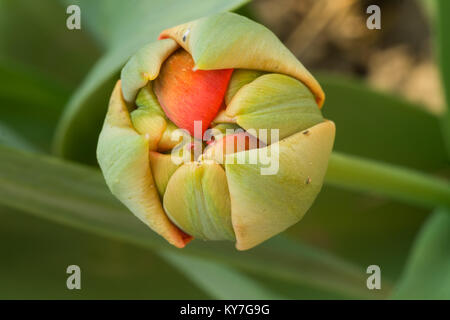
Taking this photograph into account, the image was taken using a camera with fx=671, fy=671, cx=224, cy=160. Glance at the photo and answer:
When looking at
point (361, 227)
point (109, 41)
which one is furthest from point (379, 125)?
point (109, 41)

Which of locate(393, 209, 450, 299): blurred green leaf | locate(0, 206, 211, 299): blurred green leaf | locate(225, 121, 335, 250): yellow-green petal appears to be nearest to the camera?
locate(225, 121, 335, 250): yellow-green petal

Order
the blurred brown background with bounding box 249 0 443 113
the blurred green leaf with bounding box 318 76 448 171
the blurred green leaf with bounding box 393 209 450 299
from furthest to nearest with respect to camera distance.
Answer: the blurred brown background with bounding box 249 0 443 113 → the blurred green leaf with bounding box 318 76 448 171 → the blurred green leaf with bounding box 393 209 450 299

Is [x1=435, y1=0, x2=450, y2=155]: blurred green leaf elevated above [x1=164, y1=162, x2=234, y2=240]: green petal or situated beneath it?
elevated above

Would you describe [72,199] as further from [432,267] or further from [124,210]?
[432,267]

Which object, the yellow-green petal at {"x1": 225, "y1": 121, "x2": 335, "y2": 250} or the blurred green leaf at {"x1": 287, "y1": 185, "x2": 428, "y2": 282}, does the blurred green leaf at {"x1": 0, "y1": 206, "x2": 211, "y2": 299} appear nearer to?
the blurred green leaf at {"x1": 287, "y1": 185, "x2": 428, "y2": 282}

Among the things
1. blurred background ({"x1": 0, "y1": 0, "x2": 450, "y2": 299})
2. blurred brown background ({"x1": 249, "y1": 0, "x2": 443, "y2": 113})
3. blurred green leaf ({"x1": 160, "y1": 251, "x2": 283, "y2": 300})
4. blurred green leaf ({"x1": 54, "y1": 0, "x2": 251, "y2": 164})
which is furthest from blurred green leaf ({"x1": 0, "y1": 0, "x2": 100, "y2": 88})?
blurred brown background ({"x1": 249, "y1": 0, "x2": 443, "y2": 113})

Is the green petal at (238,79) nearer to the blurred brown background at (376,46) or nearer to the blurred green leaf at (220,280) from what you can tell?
the blurred green leaf at (220,280)

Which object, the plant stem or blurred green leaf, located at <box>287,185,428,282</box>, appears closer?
the plant stem
